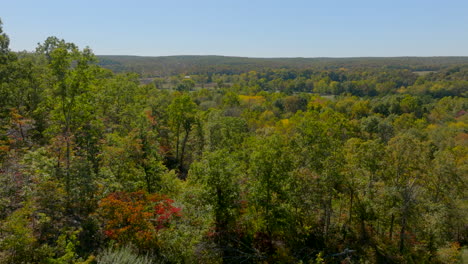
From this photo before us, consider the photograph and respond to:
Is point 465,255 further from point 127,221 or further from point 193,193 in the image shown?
point 127,221

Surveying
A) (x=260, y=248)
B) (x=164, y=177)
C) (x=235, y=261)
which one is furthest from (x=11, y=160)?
(x=260, y=248)

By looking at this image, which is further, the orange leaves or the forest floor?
the forest floor

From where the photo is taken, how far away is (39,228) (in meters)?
13.9

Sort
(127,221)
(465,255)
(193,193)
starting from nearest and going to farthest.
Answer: (127,221)
(193,193)
(465,255)

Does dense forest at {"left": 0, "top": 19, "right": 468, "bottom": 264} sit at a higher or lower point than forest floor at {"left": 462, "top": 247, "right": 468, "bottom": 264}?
higher

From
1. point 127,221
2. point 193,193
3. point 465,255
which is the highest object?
point 193,193

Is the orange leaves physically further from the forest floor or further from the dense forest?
the forest floor

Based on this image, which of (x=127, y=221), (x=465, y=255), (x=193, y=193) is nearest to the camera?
(x=127, y=221)

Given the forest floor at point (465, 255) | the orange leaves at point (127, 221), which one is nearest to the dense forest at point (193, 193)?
the orange leaves at point (127, 221)

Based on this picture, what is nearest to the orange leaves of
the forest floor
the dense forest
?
the dense forest

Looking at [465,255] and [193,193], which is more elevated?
[193,193]

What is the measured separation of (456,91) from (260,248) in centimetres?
14084

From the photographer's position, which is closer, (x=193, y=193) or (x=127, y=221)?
(x=127, y=221)

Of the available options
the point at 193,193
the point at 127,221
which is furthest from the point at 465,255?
the point at 127,221
